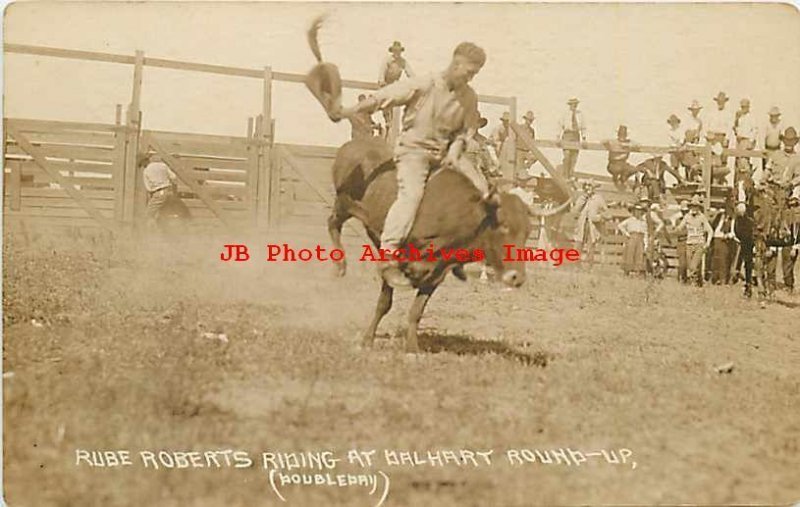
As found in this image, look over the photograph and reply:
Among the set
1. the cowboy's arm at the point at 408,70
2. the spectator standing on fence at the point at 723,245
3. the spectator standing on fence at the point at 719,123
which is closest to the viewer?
the cowboy's arm at the point at 408,70

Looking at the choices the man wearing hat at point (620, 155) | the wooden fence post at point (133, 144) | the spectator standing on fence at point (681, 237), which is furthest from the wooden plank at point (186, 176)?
the spectator standing on fence at point (681, 237)

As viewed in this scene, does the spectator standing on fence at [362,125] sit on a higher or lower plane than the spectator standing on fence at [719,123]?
lower

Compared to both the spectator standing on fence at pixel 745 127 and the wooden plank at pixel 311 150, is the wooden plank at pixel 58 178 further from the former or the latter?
the spectator standing on fence at pixel 745 127

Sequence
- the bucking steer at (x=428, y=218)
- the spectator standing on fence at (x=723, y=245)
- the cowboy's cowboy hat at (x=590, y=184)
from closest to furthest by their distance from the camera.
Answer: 1. the bucking steer at (x=428, y=218)
2. the cowboy's cowboy hat at (x=590, y=184)
3. the spectator standing on fence at (x=723, y=245)

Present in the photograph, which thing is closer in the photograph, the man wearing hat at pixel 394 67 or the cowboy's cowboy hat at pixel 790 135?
the man wearing hat at pixel 394 67

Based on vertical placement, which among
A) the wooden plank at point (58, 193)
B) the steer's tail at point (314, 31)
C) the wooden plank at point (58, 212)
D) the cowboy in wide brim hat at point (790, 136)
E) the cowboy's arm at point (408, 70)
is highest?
the steer's tail at point (314, 31)

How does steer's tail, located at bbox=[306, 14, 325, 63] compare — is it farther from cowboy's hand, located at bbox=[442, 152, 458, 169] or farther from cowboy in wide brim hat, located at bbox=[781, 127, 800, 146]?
cowboy in wide brim hat, located at bbox=[781, 127, 800, 146]
